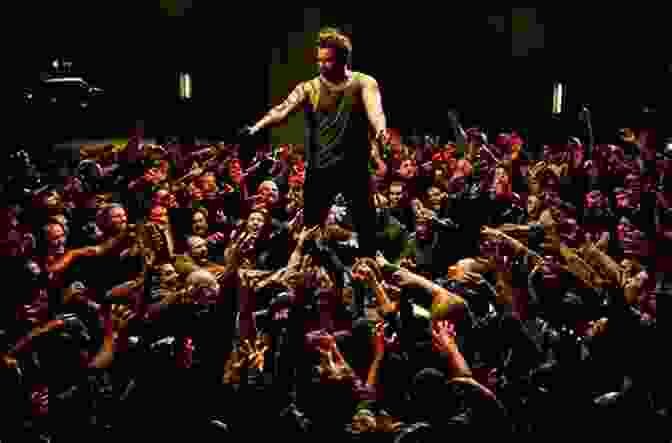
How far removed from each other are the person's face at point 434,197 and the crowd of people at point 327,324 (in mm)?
354

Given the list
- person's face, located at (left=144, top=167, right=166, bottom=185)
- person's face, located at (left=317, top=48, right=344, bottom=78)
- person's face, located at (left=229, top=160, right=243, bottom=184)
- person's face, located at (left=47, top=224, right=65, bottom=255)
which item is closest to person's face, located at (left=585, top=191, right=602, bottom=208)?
person's face, located at (left=317, top=48, right=344, bottom=78)

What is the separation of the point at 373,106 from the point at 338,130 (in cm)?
32

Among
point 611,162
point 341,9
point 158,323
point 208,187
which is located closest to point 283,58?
point 341,9

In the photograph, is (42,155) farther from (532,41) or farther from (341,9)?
(532,41)

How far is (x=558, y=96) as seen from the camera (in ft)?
27.4

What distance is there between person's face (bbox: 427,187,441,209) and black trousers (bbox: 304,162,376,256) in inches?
24.0

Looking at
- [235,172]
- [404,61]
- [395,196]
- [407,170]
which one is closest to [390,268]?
[395,196]

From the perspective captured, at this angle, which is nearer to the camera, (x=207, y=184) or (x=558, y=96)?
(x=207, y=184)

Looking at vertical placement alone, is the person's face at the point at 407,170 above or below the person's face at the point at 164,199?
above

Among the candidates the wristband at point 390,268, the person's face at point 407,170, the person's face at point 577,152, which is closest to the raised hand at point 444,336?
the wristband at point 390,268

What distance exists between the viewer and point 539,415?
3.61 m

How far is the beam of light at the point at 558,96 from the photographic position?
27.1ft

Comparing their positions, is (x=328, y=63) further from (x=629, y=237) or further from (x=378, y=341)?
(x=629, y=237)

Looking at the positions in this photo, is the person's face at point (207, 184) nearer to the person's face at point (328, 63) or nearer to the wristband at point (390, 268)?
the person's face at point (328, 63)
